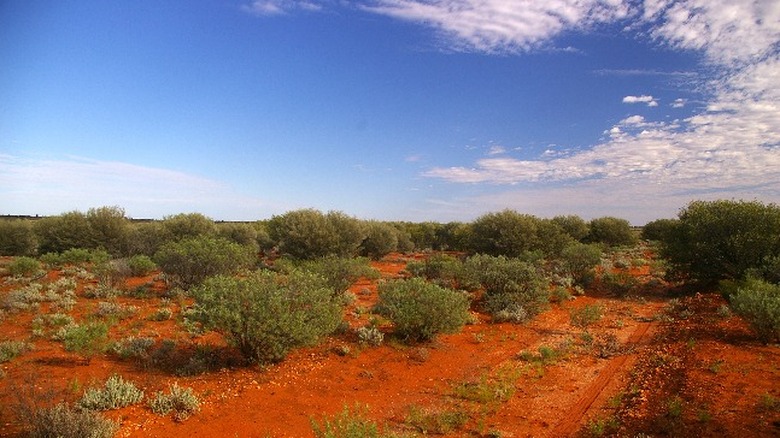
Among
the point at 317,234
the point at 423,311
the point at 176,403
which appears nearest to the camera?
the point at 176,403

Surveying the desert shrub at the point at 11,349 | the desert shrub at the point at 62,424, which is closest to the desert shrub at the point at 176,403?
the desert shrub at the point at 62,424

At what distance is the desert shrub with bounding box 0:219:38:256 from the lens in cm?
2861

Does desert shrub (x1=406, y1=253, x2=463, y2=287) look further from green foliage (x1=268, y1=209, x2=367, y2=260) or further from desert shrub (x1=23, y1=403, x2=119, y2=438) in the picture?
desert shrub (x1=23, y1=403, x2=119, y2=438)

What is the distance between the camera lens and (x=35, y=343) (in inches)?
387

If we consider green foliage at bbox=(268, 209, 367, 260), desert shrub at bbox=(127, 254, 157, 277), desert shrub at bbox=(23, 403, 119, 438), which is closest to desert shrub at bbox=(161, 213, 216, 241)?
green foliage at bbox=(268, 209, 367, 260)

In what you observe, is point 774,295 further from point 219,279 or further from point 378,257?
point 378,257

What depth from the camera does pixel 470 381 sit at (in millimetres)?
9195

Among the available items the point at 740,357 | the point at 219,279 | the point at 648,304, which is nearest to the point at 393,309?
the point at 219,279

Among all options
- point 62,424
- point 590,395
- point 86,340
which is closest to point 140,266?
point 86,340

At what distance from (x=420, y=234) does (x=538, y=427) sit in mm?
35360

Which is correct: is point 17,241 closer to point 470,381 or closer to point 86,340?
point 86,340

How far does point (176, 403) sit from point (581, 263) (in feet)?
62.8

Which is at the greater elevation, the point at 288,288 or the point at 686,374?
the point at 288,288

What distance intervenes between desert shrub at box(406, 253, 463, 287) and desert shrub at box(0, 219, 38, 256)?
25.4 meters
